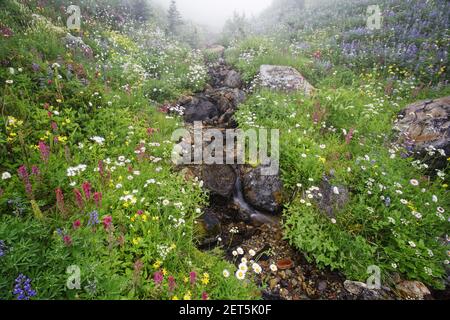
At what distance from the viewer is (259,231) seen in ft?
16.0

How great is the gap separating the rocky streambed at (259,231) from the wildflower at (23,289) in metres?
2.40

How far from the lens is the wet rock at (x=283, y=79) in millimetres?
8656

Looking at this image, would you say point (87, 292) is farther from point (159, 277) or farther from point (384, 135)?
point (384, 135)

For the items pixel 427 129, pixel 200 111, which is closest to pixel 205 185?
pixel 200 111

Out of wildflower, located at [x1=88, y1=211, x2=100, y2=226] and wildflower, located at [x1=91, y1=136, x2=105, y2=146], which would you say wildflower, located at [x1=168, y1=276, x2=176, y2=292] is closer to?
wildflower, located at [x1=88, y1=211, x2=100, y2=226]

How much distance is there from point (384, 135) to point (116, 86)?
742 centimetres

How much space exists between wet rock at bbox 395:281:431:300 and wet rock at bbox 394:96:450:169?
295cm

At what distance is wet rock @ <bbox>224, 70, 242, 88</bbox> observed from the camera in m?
10.1

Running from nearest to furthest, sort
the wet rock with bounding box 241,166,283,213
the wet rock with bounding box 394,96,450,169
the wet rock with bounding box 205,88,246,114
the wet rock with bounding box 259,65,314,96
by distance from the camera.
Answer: the wet rock with bounding box 241,166,283,213, the wet rock with bounding box 394,96,450,169, the wet rock with bounding box 205,88,246,114, the wet rock with bounding box 259,65,314,96

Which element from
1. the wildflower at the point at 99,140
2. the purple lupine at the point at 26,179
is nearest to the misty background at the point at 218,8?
the wildflower at the point at 99,140

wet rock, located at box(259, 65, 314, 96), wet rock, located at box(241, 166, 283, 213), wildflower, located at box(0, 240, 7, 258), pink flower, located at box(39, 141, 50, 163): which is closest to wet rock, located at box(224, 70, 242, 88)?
wet rock, located at box(259, 65, 314, 96)

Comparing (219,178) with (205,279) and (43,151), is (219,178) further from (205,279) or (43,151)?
(43,151)

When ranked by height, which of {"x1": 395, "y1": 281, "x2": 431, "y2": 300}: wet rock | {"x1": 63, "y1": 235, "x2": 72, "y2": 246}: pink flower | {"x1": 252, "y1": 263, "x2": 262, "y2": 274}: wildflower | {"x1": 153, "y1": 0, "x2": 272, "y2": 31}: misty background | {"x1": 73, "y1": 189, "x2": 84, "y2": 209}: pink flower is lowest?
{"x1": 395, "y1": 281, "x2": 431, "y2": 300}: wet rock

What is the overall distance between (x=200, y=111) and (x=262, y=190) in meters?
3.91
